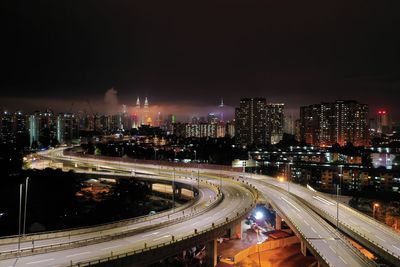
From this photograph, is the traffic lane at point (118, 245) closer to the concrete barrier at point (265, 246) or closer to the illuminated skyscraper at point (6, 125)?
the concrete barrier at point (265, 246)

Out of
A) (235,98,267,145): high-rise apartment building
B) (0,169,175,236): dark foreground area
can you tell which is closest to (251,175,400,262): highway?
(0,169,175,236): dark foreground area

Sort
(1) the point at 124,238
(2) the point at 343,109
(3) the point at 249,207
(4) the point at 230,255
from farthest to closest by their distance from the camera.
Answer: (2) the point at 343,109 → (3) the point at 249,207 → (4) the point at 230,255 → (1) the point at 124,238

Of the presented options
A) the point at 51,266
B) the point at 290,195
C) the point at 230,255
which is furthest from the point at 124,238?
the point at 290,195

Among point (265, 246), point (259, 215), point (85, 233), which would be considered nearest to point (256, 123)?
point (259, 215)

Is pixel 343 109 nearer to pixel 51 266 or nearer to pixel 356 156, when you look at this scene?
pixel 356 156

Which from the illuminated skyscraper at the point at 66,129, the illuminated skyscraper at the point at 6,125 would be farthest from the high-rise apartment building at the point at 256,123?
the illuminated skyscraper at the point at 6,125

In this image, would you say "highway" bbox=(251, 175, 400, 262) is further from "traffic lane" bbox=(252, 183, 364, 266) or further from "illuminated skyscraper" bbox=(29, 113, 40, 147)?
"illuminated skyscraper" bbox=(29, 113, 40, 147)
